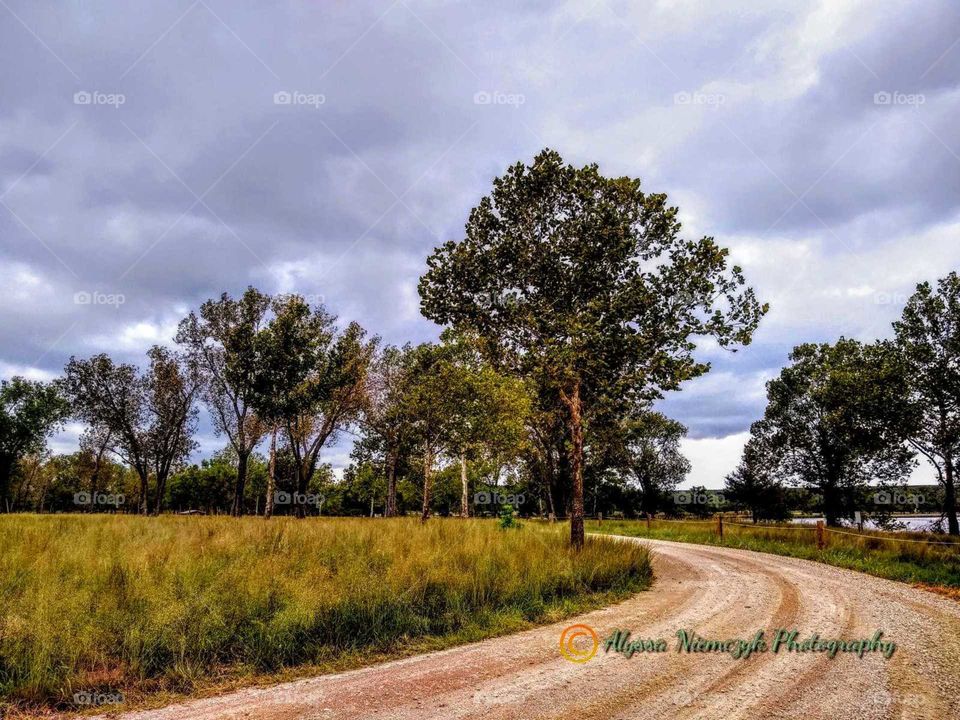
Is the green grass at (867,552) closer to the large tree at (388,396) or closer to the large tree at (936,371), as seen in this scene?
the large tree at (936,371)

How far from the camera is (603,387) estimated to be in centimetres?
1606

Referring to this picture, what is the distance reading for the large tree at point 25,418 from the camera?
156 feet

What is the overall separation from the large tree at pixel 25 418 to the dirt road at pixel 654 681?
5595cm

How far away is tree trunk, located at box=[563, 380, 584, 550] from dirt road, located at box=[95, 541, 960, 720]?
238 inches

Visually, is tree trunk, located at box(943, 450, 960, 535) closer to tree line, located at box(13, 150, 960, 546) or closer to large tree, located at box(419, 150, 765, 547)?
tree line, located at box(13, 150, 960, 546)

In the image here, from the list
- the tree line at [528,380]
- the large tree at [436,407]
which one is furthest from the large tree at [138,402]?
the large tree at [436,407]

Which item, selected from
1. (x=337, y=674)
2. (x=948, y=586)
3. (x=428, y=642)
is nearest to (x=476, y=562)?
(x=428, y=642)

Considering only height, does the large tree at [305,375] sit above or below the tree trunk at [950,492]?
above

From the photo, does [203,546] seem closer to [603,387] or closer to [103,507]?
[603,387]

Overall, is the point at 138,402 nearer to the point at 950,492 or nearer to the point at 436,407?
the point at 436,407

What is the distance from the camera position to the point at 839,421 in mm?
35531

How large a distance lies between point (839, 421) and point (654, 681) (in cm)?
3837

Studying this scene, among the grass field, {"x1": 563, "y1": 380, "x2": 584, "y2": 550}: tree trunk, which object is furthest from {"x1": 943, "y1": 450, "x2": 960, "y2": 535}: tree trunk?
the grass field

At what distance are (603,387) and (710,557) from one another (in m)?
7.47
